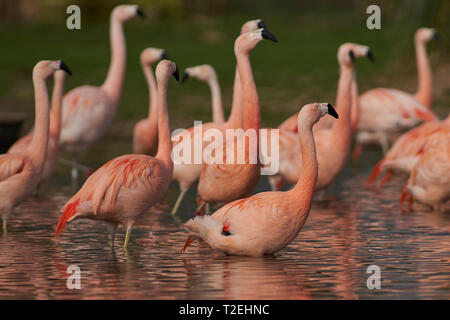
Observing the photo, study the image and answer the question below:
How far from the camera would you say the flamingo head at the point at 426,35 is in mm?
16078

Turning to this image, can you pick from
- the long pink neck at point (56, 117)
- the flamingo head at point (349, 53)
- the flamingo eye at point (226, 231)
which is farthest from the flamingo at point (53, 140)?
the flamingo eye at point (226, 231)

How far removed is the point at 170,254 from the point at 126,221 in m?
0.52

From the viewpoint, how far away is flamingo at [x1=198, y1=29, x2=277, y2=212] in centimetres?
963

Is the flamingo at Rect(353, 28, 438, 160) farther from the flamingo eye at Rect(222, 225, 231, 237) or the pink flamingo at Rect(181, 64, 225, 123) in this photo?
the flamingo eye at Rect(222, 225, 231, 237)

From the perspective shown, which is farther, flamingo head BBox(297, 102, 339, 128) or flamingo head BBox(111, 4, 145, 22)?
flamingo head BBox(111, 4, 145, 22)

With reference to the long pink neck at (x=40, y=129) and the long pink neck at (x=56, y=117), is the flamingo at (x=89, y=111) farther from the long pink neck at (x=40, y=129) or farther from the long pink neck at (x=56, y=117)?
the long pink neck at (x=40, y=129)

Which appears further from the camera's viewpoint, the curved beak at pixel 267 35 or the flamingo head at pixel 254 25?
the flamingo head at pixel 254 25

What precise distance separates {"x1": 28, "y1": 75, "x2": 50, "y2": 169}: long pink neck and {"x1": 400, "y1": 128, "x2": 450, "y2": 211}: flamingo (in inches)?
153

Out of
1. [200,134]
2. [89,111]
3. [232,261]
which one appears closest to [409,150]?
[200,134]

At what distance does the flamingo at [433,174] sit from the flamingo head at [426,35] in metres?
5.39

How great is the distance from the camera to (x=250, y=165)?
9586 mm

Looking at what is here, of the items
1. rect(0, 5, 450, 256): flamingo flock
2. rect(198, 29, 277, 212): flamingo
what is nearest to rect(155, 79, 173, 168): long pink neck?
rect(0, 5, 450, 256): flamingo flock

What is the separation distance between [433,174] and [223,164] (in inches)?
92.7

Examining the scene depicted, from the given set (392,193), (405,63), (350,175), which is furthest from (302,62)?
(392,193)
